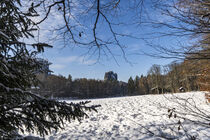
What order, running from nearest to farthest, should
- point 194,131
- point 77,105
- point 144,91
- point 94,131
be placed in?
point 77,105, point 194,131, point 94,131, point 144,91

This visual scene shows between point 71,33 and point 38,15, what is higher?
point 38,15

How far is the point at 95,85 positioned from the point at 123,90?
2041 centimetres

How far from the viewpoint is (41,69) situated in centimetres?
293

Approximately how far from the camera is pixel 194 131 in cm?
348

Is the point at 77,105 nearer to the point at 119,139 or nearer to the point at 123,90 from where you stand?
the point at 119,139

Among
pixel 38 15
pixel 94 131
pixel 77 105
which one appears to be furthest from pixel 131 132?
pixel 38 15

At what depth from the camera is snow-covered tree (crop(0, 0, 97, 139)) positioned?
1842 millimetres

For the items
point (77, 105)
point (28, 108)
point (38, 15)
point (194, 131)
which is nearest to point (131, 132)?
point (194, 131)

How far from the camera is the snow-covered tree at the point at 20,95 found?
184 cm

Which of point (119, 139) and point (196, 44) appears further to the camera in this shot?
point (119, 139)

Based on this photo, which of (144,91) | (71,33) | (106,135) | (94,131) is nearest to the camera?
(71,33)

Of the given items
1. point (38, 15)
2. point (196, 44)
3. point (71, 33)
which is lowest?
point (196, 44)

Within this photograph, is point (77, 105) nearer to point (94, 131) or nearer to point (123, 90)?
point (94, 131)

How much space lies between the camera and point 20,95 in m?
2.03
